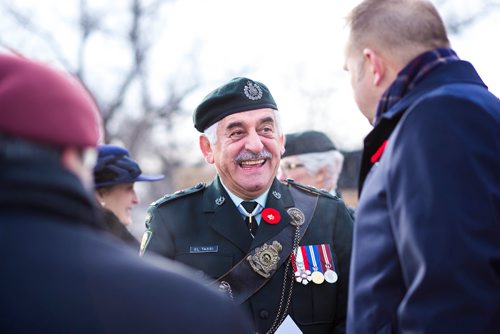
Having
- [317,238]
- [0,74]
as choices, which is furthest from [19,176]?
[317,238]

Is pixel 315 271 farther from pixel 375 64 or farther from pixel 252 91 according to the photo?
pixel 375 64

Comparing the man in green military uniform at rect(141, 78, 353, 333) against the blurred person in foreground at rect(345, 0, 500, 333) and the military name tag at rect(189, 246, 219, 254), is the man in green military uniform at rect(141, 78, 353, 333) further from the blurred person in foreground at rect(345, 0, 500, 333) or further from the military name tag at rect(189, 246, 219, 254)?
the blurred person in foreground at rect(345, 0, 500, 333)

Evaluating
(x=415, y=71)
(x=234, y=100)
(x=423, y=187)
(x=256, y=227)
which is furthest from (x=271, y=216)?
(x=423, y=187)

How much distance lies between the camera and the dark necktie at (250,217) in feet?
10.9

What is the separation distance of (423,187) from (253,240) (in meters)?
1.41

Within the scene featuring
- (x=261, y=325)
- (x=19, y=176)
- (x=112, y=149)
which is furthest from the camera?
(x=112, y=149)

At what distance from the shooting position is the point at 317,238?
3.25m

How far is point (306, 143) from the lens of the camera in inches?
221

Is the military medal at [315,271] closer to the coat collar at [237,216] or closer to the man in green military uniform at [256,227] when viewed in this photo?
the man in green military uniform at [256,227]

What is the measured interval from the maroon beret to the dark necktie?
2.03 metres

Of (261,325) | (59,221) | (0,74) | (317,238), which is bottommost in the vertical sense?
(261,325)

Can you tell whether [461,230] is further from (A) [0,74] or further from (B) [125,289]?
(A) [0,74]

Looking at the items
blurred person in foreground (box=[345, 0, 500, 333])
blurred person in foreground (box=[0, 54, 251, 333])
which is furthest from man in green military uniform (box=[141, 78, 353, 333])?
blurred person in foreground (box=[0, 54, 251, 333])

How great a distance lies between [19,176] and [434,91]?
1466mm
